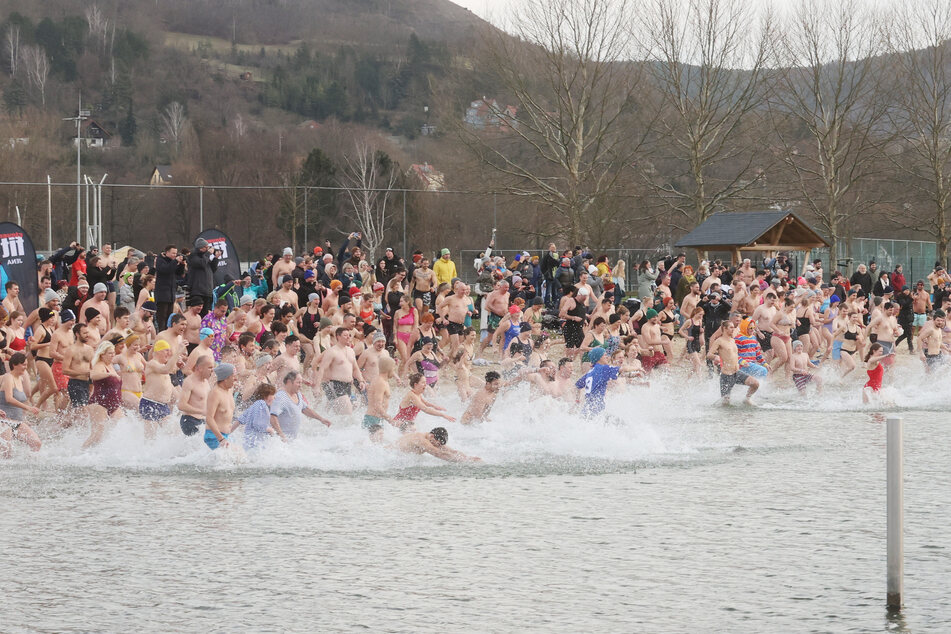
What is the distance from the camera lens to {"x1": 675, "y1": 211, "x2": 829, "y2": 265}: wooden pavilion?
32875mm

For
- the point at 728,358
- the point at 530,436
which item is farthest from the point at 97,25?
the point at 530,436

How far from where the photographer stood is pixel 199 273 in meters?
19.9

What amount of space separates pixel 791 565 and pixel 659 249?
3264 cm

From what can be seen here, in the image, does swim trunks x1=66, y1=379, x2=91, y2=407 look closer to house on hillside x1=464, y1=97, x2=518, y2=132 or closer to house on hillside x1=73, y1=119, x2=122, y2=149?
house on hillside x1=464, y1=97, x2=518, y2=132

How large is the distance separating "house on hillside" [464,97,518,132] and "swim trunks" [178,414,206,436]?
1232 inches

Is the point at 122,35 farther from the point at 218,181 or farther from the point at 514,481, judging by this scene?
the point at 514,481

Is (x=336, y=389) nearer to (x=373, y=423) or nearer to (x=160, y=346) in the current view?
(x=373, y=423)

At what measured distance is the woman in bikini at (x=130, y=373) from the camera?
43.1 ft

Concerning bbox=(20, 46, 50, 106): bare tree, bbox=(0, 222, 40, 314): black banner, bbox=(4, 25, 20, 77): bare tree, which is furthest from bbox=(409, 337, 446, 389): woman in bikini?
bbox=(4, 25, 20, 77): bare tree

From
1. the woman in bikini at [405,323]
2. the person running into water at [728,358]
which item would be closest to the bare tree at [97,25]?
the woman in bikini at [405,323]

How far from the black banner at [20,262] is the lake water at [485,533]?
6718 mm

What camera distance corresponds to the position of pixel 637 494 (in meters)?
10.9

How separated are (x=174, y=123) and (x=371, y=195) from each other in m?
56.5

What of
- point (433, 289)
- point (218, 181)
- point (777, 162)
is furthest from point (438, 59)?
point (433, 289)
